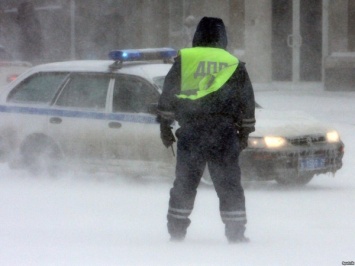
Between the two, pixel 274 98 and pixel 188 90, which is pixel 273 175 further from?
pixel 274 98

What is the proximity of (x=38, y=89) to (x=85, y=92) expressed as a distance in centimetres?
70

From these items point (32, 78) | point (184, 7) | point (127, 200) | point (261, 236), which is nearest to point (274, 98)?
point (184, 7)

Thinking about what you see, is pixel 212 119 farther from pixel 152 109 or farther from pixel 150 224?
pixel 152 109

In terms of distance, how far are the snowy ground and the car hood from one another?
621mm

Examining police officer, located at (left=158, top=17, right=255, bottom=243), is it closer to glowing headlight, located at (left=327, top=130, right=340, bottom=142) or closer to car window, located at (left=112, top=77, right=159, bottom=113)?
car window, located at (left=112, top=77, right=159, bottom=113)

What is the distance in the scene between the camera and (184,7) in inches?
1192

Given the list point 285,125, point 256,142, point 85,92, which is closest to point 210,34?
point 256,142

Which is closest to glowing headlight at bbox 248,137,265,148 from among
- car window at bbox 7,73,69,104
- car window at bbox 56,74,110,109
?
car window at bbox 56,74,110,109

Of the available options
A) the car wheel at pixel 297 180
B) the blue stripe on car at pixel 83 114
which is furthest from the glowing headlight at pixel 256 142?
the blue stripe on car at pixel 83 114

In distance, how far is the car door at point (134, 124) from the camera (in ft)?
37.6

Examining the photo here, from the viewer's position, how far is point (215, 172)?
7.98 meters

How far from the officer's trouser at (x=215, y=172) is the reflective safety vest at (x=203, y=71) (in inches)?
10.9

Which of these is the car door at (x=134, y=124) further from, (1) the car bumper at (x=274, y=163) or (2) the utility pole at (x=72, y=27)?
(2) the utility pole at (x=72, y=27)

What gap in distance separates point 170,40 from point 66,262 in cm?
2406
